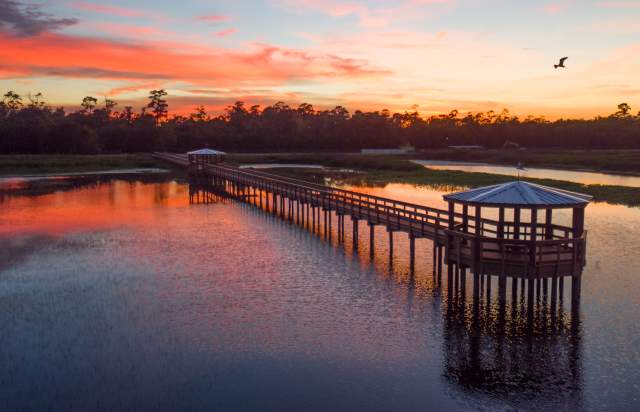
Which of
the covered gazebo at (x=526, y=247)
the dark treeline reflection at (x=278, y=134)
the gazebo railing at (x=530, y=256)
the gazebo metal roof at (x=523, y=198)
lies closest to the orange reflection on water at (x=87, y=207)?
the covered gazebo at (x=526, y=247)

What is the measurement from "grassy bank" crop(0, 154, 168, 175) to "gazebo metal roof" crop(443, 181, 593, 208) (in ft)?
275

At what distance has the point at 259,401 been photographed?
49.7 feet

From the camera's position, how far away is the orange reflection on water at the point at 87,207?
41.8 meters

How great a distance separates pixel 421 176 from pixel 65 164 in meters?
60.2

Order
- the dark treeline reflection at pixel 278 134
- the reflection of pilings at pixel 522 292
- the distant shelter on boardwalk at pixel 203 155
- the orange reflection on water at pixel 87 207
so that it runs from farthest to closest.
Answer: the dark treeline reflection at pixel 278 134 → the distant shelter on boardwalk at pixel 203 155 → the orange reflection on water at pixel 87 207 → the reflection of pilings at pixel 522 292

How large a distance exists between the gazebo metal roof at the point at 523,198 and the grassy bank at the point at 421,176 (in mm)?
31384

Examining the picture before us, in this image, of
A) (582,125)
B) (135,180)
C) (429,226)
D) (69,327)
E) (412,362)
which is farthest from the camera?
(582,125)

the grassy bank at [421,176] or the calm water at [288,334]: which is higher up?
the grassy bank at [421,176]

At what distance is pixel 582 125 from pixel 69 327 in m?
152

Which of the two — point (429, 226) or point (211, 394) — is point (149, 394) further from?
point (429, 226)

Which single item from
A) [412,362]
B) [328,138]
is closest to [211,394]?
[412,362]

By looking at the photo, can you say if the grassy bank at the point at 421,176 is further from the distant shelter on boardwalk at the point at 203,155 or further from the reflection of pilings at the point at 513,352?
the reflection of pilings at the point at 513,352

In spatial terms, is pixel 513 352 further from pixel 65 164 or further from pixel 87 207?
pixel 65 164

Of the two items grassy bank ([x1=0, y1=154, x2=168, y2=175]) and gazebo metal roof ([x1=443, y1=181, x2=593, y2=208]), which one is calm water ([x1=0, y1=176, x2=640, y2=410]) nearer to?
gazebo metal roof ([x1=443, y1=181, x2=593, y2=208])
